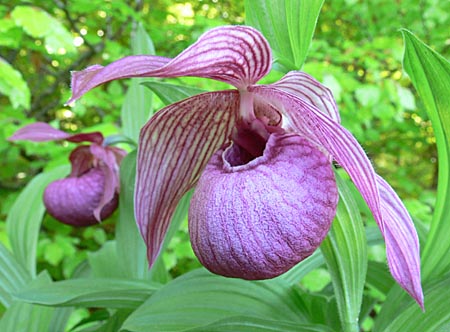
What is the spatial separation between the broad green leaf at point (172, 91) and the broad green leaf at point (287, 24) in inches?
5.0

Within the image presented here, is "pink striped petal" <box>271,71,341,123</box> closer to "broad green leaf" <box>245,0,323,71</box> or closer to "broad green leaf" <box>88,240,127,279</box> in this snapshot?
"broad green leaf" <box>245,0,323,71</box>

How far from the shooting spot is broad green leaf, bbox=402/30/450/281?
597mm

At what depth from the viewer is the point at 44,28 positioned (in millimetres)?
1217

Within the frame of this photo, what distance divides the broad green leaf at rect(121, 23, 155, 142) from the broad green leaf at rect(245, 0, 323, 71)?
1.36ft

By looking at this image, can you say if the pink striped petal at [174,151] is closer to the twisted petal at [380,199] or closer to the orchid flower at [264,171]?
the orchid flower at [264,171]

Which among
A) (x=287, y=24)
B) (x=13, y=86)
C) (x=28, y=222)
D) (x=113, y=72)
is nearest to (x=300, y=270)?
(x=287, y=24)

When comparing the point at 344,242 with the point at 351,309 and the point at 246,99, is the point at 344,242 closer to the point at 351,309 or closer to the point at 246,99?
the point at 351,309

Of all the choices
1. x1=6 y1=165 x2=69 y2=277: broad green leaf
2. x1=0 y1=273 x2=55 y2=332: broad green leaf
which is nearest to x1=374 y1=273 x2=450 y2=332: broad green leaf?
x1=0 y1=273 x2=55 y2=332: broad green leaf

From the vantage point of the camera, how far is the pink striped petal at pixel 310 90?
2.03 feet

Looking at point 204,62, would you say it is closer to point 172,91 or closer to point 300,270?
point 172,91

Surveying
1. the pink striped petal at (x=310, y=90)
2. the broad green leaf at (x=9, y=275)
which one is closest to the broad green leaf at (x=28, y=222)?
the broad green leaf at (x=9, y=275)

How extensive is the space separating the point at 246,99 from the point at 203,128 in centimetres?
8

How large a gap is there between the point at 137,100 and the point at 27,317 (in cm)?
49

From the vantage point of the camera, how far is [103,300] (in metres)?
0.74
